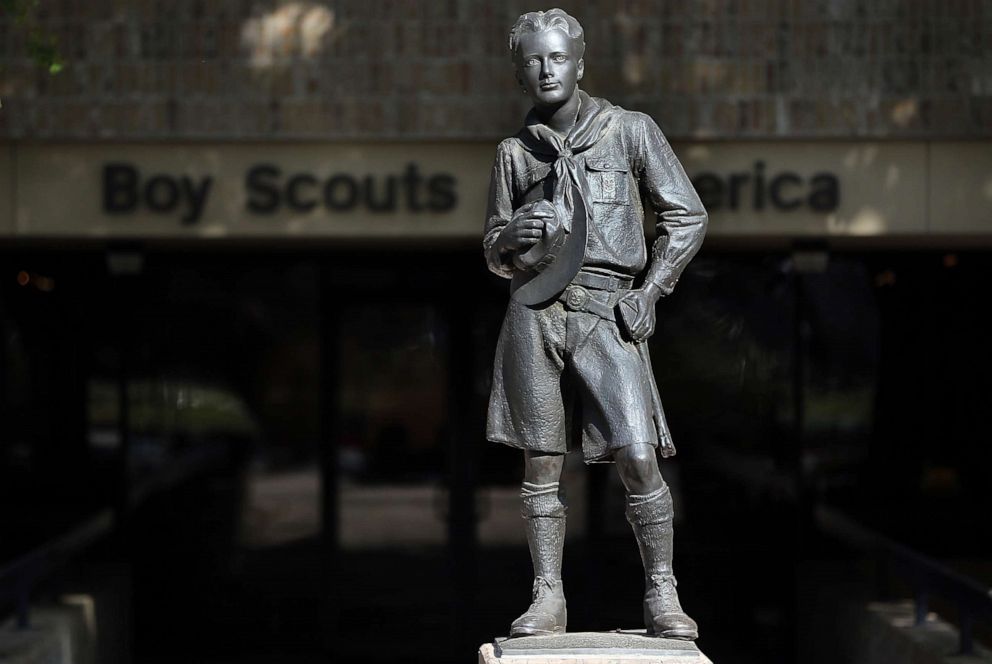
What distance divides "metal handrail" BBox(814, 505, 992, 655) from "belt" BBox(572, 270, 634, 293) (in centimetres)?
438

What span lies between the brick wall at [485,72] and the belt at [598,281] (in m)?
5.06

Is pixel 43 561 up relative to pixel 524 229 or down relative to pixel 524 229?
down

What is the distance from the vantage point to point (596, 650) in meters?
5.20

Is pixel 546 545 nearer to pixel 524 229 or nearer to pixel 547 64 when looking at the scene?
pixel 524 229

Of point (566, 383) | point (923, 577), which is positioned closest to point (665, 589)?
point (566, 383)

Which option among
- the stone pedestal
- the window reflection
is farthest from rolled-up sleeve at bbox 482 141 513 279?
the window reflection

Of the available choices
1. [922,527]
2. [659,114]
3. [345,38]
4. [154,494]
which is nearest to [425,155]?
[345,38]

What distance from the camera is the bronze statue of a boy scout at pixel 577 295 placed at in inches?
213

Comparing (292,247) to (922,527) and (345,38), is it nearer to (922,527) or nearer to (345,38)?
(345,38)

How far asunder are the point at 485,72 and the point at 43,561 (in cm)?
449

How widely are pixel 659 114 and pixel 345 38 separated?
2199 millimetres

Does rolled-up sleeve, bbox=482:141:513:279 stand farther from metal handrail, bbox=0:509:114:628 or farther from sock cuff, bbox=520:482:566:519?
metal handrail, bbox=0:509:114:628

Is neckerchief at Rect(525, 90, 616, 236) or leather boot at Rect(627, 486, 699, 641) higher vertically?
neckerchief at Rect(525, 90, 616, 236)

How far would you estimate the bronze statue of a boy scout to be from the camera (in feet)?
17.8
